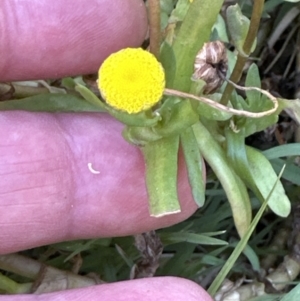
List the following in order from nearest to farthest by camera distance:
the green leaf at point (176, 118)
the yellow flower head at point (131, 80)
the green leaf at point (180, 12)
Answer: the yellow flower head at point (131, 80) → the green leaf at point (176, 118) → the green leaf at point (180, 12)

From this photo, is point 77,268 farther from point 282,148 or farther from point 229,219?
point 282,148

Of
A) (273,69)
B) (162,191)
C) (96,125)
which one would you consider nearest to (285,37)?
(273,69)

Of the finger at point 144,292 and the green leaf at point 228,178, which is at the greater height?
the green leaf at point 228,178

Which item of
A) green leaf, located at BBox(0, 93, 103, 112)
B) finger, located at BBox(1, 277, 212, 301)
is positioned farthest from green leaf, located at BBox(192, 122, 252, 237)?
green leaf, located at BBox(0, 93, 103, 112)

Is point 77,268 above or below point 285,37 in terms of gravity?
below

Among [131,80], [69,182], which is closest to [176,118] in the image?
[131,80]

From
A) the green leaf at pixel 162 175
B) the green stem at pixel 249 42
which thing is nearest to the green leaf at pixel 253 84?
the green stem at pixel 249 42

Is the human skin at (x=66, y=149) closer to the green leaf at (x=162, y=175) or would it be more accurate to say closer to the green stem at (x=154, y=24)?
the green leaf at (x=162, y=175)
